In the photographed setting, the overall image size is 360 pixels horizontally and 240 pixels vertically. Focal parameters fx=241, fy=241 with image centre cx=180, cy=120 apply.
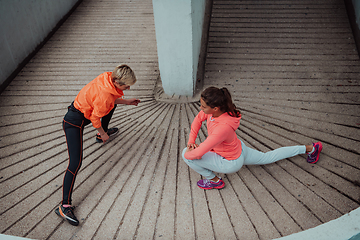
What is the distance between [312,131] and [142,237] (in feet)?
8.11

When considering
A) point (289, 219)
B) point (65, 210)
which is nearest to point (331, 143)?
point (289, 219)

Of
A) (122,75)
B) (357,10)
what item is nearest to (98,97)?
(122,75)

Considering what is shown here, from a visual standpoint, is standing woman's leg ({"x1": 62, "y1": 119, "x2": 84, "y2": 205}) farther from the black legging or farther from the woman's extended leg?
the woman's extended leg

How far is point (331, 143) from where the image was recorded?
2.98m

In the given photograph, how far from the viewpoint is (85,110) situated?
8.00 ft

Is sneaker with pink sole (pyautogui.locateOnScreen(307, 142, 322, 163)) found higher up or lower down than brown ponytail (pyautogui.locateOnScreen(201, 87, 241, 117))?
lower down

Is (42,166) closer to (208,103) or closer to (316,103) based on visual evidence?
(208,103)

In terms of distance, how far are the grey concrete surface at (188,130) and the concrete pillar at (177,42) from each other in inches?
11.2

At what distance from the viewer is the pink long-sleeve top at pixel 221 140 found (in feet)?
6.65

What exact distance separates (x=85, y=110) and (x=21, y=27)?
339cm

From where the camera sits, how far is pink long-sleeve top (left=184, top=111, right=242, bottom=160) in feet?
6.65

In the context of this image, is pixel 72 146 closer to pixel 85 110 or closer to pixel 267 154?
pixel 85 110

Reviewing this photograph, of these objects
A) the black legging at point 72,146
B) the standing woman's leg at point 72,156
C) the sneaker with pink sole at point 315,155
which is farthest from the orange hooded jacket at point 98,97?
the sneaker with pink sole at point 315,155

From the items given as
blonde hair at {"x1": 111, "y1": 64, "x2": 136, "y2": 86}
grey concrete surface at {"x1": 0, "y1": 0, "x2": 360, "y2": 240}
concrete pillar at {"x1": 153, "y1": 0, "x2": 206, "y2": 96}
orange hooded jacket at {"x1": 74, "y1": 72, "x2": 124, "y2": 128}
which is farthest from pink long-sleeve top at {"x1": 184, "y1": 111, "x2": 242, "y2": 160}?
concrete pillar at {"x1": 153, "y1": 0, "x2": 206, "y2": 96}
